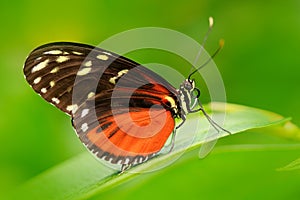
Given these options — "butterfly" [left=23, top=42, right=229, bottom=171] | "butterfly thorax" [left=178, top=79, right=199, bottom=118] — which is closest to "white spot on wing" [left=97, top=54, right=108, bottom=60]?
"butterfly" [left=23, top=42, right=229, bottom=171]

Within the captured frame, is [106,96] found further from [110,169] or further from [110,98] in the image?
[110,169]

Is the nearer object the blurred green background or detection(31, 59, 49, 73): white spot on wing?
detection(31, 59, 49, 73): white spot on wing

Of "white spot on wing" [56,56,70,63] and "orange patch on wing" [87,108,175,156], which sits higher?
"white spot on wing" [56,56,70,63]

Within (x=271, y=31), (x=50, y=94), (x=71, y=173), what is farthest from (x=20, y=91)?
(x=271, y=31)

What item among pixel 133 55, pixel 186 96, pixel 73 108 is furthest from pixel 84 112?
pixel 133 55

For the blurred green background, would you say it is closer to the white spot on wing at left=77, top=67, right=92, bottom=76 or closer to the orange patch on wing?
the orange patch on wing
